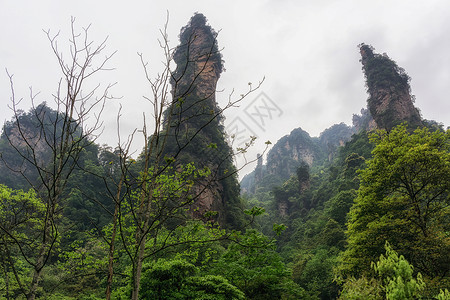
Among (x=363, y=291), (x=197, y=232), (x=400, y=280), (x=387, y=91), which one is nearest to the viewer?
(x=400, y=280)

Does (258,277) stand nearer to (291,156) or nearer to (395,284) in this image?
(395,284)

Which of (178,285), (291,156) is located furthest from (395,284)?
(291,156)

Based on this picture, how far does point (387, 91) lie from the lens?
41.4 m

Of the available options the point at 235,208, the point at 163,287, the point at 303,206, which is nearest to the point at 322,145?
the point at 303,206

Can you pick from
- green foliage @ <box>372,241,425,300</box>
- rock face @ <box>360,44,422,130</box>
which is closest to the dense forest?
green foliage @ <box>372,241,425,300</box>

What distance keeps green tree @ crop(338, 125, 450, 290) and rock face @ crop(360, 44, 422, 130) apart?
30735 mm

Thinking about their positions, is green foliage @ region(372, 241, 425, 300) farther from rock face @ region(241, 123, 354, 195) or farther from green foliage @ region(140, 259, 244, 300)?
rock face @ region(241, 123, 354, 195)

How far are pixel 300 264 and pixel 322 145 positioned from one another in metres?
102

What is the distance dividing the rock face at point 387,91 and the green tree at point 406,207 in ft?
101

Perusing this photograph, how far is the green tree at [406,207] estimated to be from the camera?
9961mm

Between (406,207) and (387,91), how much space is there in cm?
3765

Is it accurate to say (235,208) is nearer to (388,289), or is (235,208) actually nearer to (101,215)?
(101,215)

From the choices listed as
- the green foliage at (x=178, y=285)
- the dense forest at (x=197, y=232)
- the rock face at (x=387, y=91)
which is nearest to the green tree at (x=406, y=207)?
the dense forest at (x=197, y=232)

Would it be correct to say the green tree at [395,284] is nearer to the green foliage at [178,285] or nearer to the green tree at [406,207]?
the green tree at [406,207]
